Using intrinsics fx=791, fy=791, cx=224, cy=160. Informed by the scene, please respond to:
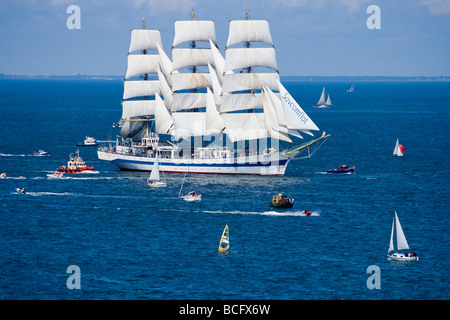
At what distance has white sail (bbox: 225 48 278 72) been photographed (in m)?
134

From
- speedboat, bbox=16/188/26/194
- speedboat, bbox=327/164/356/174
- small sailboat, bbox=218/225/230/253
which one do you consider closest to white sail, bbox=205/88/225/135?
speedboat, bbox=327/164/356/174

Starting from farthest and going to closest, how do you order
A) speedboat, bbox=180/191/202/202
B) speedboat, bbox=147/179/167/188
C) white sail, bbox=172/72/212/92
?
1. white sail, bbox=172/72/212/92
2. speedboat, bbox=147/179/167/188
3. speedboat, bbox=180/191/202/202

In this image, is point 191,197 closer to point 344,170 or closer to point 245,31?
point 344,170

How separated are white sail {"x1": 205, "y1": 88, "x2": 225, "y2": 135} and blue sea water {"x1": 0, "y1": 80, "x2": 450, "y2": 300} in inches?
362

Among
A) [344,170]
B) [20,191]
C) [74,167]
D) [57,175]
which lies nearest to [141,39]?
[74,167]

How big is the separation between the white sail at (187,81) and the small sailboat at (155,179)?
2069 centimetres

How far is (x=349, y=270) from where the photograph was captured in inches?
2995

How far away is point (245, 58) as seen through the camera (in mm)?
134125

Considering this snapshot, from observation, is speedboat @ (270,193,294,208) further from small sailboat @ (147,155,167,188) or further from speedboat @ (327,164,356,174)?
speedboat @ (327,164,356,174)

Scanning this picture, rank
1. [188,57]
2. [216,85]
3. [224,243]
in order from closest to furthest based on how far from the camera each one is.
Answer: [224,243] → [216,85] → [188,57]

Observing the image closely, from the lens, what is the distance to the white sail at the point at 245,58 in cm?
13388

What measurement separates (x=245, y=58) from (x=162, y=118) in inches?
718

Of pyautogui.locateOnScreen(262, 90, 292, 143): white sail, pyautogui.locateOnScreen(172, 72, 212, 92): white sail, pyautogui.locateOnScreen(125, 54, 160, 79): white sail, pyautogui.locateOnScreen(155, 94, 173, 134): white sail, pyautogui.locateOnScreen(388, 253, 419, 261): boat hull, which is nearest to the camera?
pyautogui.locateOnScreen(388, 253, 419, 261): boat hull

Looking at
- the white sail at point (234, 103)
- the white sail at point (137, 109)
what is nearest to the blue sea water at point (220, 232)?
the white sail at point (137, 109)
